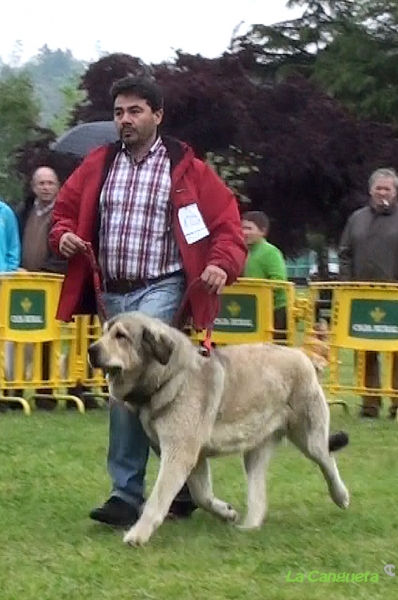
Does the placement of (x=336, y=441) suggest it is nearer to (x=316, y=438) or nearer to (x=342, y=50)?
(x=316, y=438)

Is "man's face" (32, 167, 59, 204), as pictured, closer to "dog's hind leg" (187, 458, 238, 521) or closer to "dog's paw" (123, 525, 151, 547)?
"dog's hind leg" (187, 458, 238, 521)

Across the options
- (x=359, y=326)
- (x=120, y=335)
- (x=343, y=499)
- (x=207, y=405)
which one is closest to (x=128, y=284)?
(x=120, y=335)

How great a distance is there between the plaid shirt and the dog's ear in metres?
0.55

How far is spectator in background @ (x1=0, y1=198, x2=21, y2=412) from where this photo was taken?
11.1 m

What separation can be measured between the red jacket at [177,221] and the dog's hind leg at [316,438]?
0.74m

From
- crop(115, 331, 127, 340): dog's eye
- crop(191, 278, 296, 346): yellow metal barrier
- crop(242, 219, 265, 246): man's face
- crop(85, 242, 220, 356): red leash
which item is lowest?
crop(191, 278, 296, 346): yellow metal barrier

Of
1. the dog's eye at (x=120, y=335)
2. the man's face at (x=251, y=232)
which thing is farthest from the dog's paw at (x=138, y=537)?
the man's face at (x=251, y=232)

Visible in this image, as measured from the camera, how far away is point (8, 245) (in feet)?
37.1

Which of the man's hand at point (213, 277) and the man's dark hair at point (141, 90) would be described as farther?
→ the man's dark hair at point (141, 90)

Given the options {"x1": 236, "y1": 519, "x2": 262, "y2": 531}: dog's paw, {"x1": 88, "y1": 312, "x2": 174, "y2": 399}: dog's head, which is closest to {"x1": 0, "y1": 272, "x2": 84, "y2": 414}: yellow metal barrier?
{"x1": 236, "y1": 519, "x2": 262, "y2": 531}: dog's paw

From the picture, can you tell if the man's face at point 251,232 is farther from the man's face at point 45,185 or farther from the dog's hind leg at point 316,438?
the dog's hind leg at point 316,438

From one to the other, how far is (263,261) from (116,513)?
5.80 m

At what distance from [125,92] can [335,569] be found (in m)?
2.42

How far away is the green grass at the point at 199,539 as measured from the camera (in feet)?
16.9
